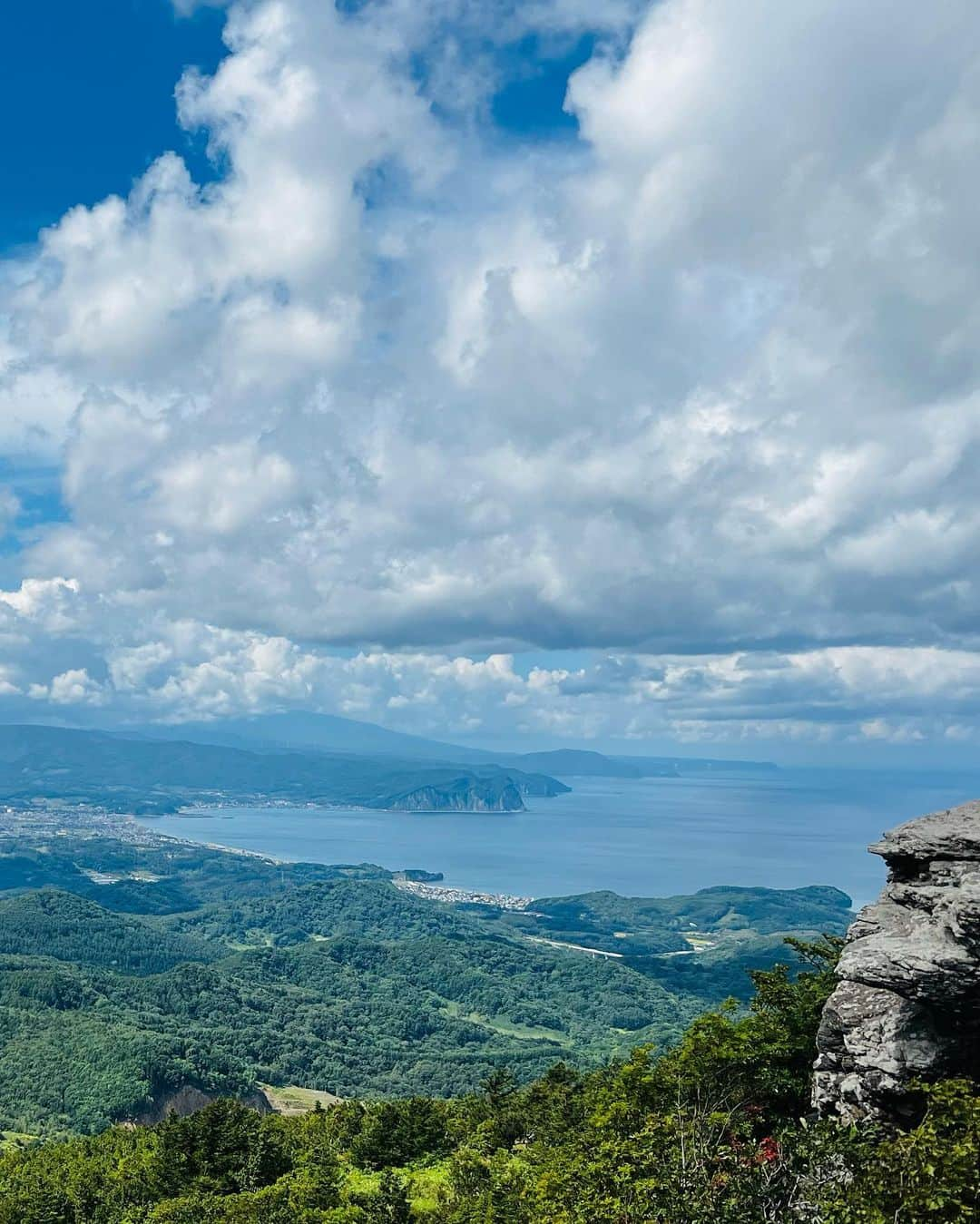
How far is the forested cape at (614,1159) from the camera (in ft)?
38.9

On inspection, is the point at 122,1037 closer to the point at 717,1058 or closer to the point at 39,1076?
the point at 39,1076

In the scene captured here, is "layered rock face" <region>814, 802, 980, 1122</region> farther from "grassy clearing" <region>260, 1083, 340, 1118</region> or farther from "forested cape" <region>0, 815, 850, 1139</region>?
"grassy clearing" <region>260, 1083, 340, 1118</region>

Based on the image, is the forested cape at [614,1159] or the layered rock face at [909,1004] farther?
the layered rock face at [909,1004]

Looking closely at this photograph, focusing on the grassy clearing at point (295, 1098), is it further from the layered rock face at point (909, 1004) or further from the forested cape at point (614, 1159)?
the layered rock face at point (909, 1004)

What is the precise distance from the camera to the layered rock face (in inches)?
513

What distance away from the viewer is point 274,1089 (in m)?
111

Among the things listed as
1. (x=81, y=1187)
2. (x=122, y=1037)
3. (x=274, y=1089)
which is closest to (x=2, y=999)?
(x=122, y=1037)

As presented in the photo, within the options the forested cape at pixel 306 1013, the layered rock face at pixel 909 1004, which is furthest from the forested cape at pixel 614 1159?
the forested cape at pixel 306 1013

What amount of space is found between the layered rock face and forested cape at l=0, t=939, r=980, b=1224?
1.86ft

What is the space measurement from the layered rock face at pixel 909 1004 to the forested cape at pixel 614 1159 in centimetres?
57

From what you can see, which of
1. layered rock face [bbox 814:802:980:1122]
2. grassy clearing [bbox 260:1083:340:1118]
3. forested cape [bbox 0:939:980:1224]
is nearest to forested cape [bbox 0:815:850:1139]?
grassy clearing [bbox 260:1083:340:1118]

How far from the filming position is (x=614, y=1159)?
1466 cm

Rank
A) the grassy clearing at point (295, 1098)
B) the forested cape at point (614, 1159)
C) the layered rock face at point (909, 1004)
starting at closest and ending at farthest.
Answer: the forested cape at point (614, 1159), the layered rock face at point (909, 1004), the grassy clearing at point (295, 1098)

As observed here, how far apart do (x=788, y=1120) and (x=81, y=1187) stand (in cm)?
3174
